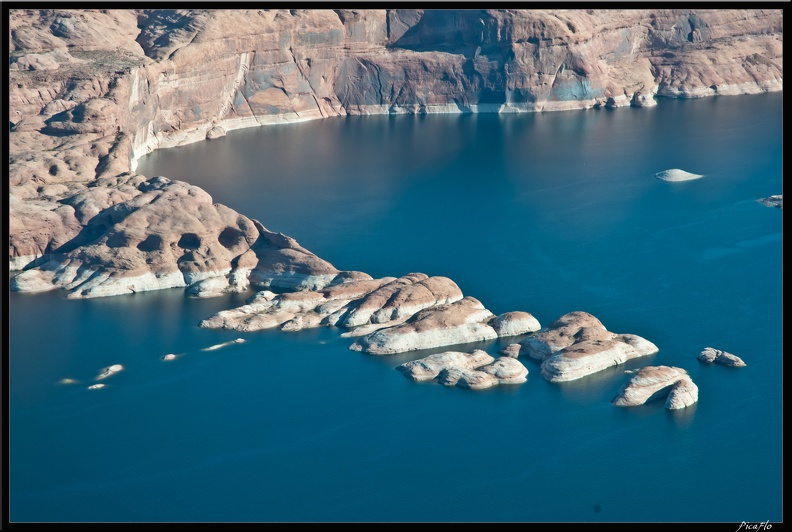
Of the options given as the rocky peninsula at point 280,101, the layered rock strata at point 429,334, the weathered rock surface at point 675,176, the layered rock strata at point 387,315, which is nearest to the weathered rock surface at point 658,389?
the rocky peninsula at point 280,101

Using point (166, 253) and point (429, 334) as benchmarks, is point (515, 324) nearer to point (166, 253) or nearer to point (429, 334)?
point (429, 334)

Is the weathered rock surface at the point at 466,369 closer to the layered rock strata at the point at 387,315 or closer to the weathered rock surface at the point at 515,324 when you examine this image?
the layered rock strata at the point at 387,315

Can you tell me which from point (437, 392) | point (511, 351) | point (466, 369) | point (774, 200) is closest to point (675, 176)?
point (774, 200)

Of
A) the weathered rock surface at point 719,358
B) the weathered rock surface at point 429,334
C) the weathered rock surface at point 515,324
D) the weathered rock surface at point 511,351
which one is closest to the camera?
the weathered rock surface at point 719,358

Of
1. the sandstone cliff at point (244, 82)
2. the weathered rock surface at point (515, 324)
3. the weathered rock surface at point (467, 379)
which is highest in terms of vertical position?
the sandstone cliff at point (244, 82)

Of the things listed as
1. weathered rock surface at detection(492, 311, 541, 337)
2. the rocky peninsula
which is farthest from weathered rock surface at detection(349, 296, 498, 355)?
weathered rock surface at detection(492, 311, 541, 337)

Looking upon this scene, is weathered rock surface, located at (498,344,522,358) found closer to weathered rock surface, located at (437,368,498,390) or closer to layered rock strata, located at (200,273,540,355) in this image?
layered rock strata, located at (200,273,540,355)
